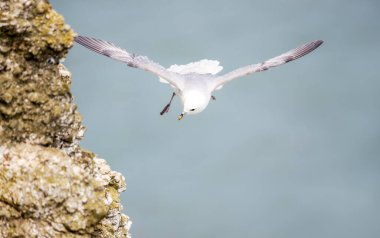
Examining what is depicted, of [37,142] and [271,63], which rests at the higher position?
[271,63]

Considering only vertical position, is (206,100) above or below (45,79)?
above

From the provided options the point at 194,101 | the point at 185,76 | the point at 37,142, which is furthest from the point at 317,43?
the point at 37,142

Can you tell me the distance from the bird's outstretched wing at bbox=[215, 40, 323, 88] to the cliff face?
8858mm

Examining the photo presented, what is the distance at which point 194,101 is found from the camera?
18.0 m

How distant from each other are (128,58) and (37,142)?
29.1 ft

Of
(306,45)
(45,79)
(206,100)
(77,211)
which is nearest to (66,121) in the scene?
(45,79)

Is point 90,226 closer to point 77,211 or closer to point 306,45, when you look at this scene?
point 77,211

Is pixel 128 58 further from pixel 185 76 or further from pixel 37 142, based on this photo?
pixel 37 142

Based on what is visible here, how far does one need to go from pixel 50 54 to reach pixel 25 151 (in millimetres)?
1773

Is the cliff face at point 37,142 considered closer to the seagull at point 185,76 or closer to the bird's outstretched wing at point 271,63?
the seagull at point 185,76

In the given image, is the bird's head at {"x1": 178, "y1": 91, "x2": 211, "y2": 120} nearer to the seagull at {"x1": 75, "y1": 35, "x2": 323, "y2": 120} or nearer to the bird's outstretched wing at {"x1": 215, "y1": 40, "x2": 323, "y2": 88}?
the seagull at {"x1": 75, "y1": 35, "x2": 323, "y2": 120}

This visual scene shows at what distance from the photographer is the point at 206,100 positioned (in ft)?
59.4

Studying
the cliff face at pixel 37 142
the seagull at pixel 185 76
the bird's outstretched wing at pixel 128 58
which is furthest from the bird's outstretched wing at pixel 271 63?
the cliff face at pixel 37 142

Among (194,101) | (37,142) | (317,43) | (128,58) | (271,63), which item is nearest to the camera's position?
(37,142)
